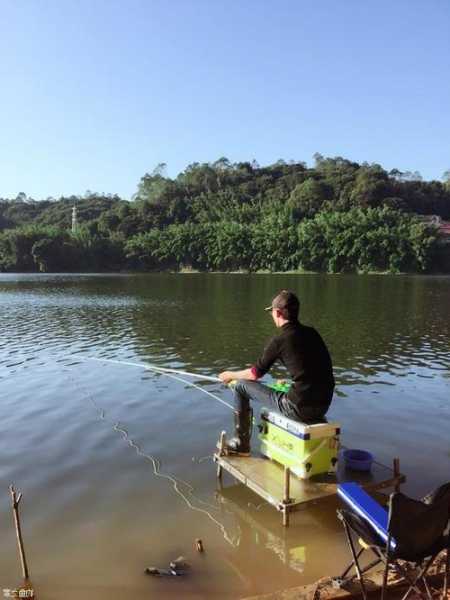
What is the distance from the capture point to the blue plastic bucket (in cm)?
660

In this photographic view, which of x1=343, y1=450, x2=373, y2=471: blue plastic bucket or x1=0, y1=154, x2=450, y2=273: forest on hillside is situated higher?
x1=0, y1=154, x2=450, y2=273: forest on hillside

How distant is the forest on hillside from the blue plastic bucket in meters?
76.6

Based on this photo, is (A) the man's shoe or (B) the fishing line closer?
(B) the fishing line

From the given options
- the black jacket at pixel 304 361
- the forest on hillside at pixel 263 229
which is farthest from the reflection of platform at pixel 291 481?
the forest on hillside at pixel 263 229

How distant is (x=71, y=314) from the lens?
2736 centimetres

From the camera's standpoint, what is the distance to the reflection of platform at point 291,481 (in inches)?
232

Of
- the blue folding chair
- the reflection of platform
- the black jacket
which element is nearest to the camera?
the blue folding chair

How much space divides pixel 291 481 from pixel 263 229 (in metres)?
88.5

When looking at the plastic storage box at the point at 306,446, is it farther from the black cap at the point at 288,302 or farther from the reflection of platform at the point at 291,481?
the black cap at the point at 288,302

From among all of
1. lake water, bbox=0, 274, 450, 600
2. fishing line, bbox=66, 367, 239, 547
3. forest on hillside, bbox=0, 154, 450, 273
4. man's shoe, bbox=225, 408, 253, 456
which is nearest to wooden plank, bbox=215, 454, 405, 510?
man's shoe, bbox=225, 408, 253, 456

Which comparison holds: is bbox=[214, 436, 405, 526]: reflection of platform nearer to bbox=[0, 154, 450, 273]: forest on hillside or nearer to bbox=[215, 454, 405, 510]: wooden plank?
bbox=[215, 454, 405, 510]: wooden plank

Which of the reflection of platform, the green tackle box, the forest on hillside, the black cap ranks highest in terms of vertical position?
the forest on hillside

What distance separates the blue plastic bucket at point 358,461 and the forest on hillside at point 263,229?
76624 mm

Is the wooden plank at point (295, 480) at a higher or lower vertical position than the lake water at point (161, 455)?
higher
